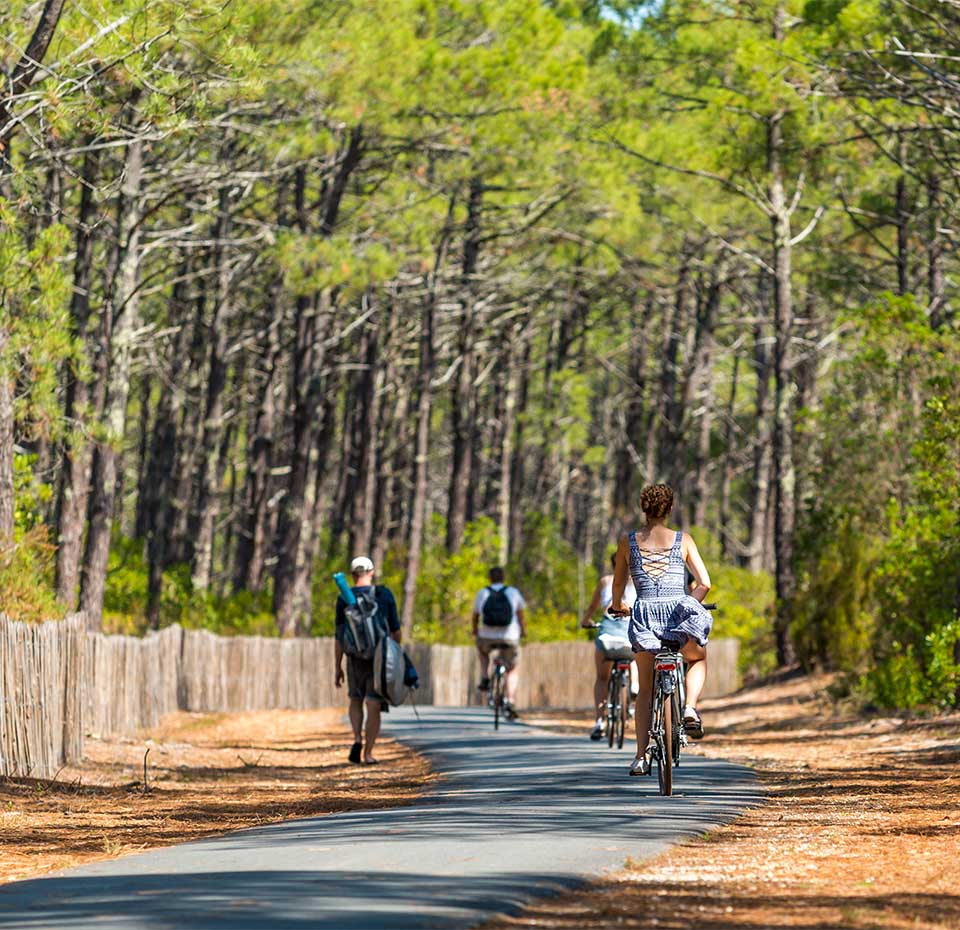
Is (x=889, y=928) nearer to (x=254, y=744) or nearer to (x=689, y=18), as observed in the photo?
(x=254, y=744)

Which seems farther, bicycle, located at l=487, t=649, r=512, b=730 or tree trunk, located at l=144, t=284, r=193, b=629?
tree trunk, located at l=144, t=284, r=193, b=629

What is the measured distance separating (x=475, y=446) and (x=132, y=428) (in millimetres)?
23235

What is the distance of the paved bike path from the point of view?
6562 millimetres

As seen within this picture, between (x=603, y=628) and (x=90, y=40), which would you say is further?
(x=603, y=628)

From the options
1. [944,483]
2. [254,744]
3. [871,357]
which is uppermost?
[871,357]

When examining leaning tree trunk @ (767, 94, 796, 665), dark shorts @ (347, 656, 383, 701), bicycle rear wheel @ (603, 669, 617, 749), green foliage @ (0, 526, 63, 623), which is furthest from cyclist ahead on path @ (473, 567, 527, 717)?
leaning tree trunk @ (767, 94, 796, 665)

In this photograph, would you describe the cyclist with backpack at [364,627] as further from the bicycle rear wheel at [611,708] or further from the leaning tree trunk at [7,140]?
the leaning tree trunk at [7,140]

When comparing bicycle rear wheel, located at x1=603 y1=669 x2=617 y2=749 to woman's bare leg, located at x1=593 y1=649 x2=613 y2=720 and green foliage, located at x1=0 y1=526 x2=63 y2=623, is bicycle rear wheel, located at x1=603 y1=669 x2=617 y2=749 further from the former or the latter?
green foliage, located at x1=0 y1=526 x2=63 y2=623

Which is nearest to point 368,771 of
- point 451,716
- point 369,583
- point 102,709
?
point 369,583

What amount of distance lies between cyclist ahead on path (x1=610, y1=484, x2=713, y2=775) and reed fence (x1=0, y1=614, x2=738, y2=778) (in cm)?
467

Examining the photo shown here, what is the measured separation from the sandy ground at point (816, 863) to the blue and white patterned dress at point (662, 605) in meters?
1.14

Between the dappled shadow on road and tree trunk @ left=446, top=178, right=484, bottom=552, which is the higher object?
tree trunk @ left=446, top=178, right=484, bottom=552

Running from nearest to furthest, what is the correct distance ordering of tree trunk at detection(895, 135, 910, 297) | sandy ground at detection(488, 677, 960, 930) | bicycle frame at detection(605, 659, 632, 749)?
sandy ground at detection(488, 677, 960, 930), bicycle frame at detection(605, 659, 632, 749), tree trunk at detection(895, 135, 910, 297)

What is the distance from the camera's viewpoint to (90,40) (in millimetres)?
14742
